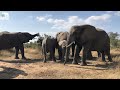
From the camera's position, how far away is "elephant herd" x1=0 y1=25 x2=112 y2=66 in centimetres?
1281

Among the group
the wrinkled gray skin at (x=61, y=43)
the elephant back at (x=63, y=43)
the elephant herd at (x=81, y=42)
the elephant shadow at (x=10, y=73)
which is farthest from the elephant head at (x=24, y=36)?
the elephant shadow at (x=10, y=73)

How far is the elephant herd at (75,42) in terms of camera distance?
12812mm

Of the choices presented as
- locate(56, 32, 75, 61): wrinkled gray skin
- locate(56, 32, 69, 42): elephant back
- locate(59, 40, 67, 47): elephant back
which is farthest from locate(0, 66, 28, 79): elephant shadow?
locate(56, 32, 69, 42): elephant back

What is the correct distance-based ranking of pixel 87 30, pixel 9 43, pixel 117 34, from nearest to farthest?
pixel 87 30, pixel 9 43, pixel 117 34

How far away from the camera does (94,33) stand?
43.5 ft

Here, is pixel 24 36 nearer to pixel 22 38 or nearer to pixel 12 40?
pixel 22 38

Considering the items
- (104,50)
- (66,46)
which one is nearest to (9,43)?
(66,46)

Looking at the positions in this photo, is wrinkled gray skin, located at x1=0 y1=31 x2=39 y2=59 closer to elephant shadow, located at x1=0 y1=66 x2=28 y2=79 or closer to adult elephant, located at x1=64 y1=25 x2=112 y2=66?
adult elephant, located at x1=64 y1=25 x2=112 y2=66

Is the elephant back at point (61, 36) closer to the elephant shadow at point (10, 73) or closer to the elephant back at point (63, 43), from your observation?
the elephant back at point (63, 43)

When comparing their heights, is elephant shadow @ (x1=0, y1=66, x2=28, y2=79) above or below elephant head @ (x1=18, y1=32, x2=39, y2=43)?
below

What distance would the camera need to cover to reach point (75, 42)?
13.1 metres
